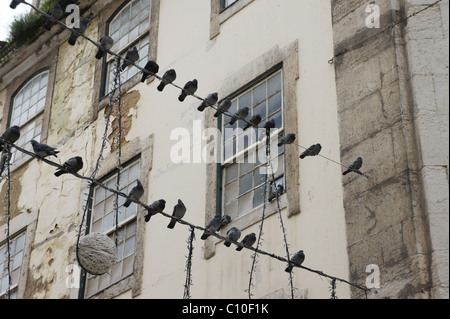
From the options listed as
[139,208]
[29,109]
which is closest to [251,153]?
[139,208]

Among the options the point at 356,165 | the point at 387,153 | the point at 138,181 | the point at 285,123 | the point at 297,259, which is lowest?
the point at 297,259

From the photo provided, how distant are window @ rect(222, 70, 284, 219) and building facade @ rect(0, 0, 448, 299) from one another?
21 millimetres

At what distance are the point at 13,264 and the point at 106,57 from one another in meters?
3.18

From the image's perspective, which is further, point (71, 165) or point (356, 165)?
point (356, 165)

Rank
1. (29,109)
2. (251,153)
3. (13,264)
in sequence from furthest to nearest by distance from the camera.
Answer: (29,109)
(13,264)
(251,153)

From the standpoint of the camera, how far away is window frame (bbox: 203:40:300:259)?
10.3 metres

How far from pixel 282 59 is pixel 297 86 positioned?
0.53 meters

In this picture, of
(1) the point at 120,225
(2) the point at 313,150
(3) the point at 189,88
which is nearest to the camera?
(2) the point at 313,150

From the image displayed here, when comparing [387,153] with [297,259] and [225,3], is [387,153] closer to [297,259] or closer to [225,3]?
[297,259]

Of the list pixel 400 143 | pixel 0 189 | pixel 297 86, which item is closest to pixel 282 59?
→ pixel 297 86

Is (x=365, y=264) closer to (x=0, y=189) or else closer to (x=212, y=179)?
(x=212, y=179)

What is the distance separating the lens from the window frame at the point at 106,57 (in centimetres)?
1366

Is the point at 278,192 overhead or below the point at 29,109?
below

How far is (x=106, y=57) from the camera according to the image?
47.7 feet
